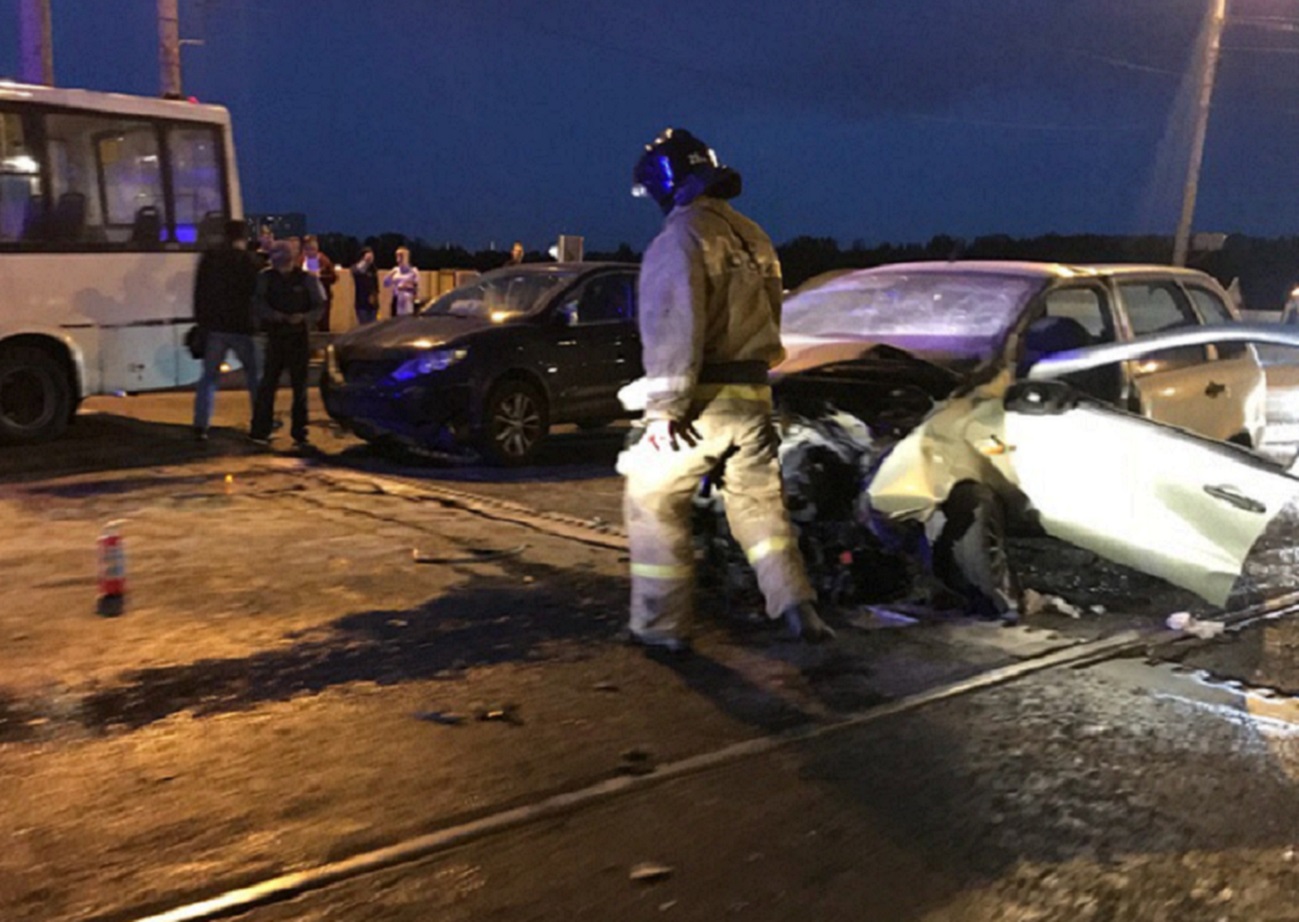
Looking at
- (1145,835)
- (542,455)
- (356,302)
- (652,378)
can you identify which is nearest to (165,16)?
(356,302)

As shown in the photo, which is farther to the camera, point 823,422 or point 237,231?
point 237,231

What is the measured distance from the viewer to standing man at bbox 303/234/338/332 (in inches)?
738

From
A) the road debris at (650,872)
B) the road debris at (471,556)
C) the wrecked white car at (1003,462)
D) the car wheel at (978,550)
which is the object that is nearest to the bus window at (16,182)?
the road debris at (471,556)

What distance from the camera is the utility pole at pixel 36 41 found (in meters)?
15.7

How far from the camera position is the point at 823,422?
241 inches

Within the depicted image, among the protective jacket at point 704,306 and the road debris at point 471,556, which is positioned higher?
the protective jacket at point 704,306

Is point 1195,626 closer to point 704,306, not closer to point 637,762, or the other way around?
point 704,306

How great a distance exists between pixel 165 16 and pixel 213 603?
1340cm

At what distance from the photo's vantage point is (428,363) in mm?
9805

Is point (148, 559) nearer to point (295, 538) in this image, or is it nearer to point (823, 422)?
point (295, 538)

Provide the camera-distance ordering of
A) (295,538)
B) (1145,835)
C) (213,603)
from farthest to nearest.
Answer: (295,538), (213,603), (1145,835)

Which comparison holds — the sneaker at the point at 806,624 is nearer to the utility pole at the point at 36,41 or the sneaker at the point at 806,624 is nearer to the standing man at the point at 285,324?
the standing man at the point at 285,324

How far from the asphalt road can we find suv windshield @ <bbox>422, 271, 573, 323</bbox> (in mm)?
4222

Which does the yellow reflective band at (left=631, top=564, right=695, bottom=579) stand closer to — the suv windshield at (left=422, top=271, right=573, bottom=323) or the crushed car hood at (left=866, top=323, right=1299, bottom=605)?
the crushed car hood at (left=866, top=323, right=1299, bottom=605)
